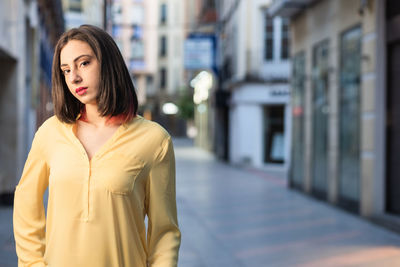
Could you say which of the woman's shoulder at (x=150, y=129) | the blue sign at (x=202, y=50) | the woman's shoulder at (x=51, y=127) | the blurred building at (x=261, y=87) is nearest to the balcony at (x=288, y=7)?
the blurred building at (x=261, y=87)

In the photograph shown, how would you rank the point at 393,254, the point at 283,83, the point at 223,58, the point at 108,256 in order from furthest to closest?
the point at 223,58 → the point at 283,83 → the point at 393,254 → the point at 108,256

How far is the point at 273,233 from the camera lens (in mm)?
8711

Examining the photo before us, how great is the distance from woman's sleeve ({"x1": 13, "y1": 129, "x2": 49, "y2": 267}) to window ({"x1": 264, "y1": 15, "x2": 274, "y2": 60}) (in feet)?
73.8

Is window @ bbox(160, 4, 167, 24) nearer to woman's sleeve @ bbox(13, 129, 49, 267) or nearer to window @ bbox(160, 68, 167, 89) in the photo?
window @ bbox(160, 68, 167, 89)

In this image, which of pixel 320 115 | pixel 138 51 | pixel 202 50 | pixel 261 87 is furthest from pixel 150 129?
pixel 138 51

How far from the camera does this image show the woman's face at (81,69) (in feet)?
6.56

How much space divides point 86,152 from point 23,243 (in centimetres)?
39

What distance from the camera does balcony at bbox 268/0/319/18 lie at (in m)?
14.7

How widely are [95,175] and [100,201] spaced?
0.09 metres

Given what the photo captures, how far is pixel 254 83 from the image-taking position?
24484 mm

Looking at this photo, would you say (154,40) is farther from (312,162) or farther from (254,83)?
(312,162)

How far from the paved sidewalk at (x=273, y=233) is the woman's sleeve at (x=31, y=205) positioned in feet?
14.7

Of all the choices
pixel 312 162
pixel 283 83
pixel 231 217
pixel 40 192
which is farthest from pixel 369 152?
pixel 283 83

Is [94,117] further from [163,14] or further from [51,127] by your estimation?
[163,14]
